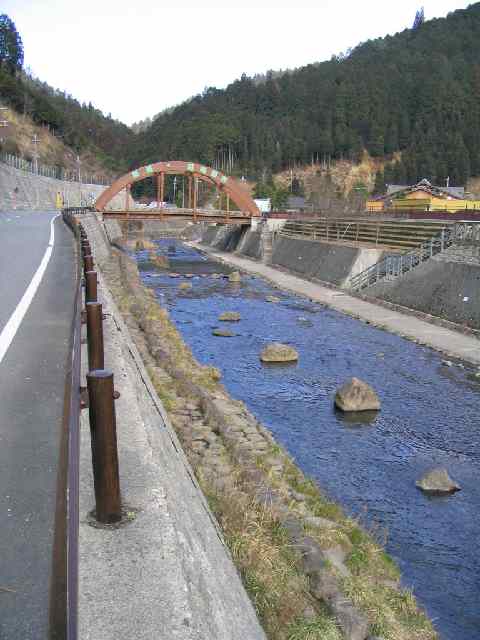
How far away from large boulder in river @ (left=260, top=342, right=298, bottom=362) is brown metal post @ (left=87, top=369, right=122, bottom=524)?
1619 centimetres

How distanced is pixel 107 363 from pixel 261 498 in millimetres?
2796

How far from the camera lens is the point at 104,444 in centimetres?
367

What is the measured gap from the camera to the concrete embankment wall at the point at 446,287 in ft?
82.2

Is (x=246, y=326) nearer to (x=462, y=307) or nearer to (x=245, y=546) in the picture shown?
(x=462, y=307)

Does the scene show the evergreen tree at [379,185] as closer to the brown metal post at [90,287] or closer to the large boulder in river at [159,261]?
the large boulder in river at [159,261]

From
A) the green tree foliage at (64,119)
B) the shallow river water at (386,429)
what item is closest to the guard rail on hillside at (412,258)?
the shallow river water at (386,429)

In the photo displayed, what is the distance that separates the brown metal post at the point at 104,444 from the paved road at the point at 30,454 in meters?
0.39

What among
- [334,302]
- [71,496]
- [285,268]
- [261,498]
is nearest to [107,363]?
[261,498]

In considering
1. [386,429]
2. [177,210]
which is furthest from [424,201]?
[386,429]

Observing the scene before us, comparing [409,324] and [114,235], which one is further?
[114,235]

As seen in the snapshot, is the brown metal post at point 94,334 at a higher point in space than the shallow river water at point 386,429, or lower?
higher

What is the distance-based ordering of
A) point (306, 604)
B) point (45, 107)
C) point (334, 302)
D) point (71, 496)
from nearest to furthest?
point (71, 496), point (306, 604), point (334, 302), point (45, 107)

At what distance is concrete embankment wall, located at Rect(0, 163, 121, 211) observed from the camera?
56384mm

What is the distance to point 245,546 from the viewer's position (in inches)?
257
